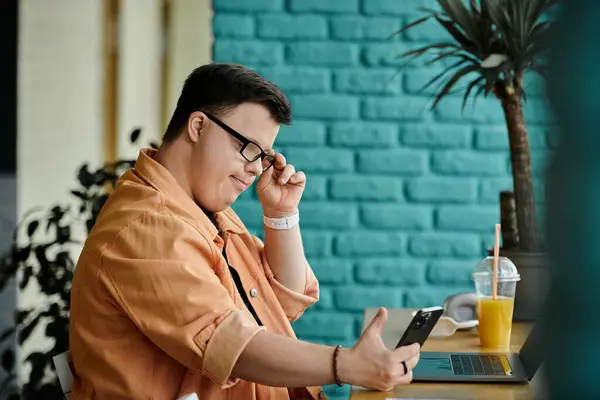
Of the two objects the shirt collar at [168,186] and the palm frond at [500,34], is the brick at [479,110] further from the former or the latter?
the shirt collar at [168,186]

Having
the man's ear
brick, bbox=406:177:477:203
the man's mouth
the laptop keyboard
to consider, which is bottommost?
the laptop keyboard

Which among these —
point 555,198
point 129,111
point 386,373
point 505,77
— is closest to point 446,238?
point 505,77

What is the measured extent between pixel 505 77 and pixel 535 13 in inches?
6.2

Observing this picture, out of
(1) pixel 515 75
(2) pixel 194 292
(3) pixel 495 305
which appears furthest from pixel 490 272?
(2) pixel 194 292

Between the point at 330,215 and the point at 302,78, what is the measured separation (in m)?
0.46

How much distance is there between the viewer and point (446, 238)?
266cm

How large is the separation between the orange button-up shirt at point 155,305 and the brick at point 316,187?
1381 millimetres

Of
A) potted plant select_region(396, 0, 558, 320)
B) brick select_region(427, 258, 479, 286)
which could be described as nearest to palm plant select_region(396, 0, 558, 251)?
potted plant select_region(396, 0, 558, 320)

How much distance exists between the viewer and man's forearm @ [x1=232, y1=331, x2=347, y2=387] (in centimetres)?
109

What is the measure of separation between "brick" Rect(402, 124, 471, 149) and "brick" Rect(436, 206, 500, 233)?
0.68 ft

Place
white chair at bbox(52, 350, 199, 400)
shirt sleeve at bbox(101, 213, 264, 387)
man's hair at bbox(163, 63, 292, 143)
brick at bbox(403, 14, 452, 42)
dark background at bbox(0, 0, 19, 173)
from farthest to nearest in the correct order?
1. brick at bbox(403, 14, 452, 42)
2. dark background at bbox(0, 0, 19, 173)
3. man's hair at bbox(163, 63, 292, 143)
4. white chair at bbox(52, 350, 199, 400)
5. shirt sleeve at bbox(101, 213, 264, 387)

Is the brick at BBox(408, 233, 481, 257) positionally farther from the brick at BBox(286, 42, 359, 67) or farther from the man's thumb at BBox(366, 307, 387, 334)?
the man's thumb at BBox(366, 307, 387, 334)

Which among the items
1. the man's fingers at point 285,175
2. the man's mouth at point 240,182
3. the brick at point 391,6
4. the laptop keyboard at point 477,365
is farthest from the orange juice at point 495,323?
the brick at point 391,6

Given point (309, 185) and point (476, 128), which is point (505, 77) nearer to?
point (476, 128)
